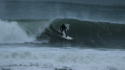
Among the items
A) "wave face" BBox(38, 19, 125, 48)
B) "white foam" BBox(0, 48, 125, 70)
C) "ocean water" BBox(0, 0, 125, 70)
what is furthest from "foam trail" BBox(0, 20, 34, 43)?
"white foam" BBox(0, 48, 125, 70)

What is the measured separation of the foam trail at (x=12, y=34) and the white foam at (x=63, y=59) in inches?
116

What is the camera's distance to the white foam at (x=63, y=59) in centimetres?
1012

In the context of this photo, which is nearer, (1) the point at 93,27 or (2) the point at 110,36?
(2) the point at 110,36

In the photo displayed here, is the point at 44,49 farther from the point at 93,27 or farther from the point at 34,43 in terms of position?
the point at 93,27

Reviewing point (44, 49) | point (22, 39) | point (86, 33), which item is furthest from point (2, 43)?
point (86, 33)

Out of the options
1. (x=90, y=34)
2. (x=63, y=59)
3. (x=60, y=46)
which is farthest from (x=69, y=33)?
(x=63, y=59)

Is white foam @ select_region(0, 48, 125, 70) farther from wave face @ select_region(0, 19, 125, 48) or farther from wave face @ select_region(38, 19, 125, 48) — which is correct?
wave face @ select_region(38, 19, 125, 48)

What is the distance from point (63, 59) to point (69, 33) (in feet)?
19.5

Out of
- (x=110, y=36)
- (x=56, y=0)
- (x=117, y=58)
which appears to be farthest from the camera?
(x=56, y=0)

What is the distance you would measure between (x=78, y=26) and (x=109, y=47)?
17.1ft

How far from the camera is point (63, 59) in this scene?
10.7 m

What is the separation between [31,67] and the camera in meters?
9.84

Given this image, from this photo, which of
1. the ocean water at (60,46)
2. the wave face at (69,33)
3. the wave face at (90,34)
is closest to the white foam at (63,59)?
the ocean water at (60,46)

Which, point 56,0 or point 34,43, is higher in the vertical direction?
point 56,0
